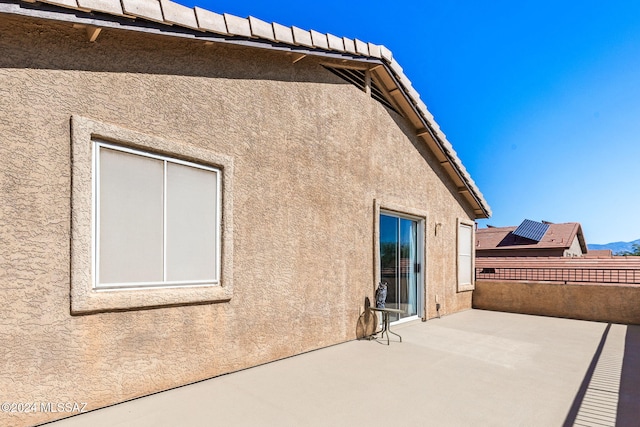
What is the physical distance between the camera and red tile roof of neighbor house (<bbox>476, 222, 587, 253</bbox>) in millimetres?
28214

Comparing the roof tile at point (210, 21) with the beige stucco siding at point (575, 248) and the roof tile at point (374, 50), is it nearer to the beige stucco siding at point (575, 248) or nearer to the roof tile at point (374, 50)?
the roof tile at point (374, 50)

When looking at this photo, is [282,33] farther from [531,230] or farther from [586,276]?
[531,230]

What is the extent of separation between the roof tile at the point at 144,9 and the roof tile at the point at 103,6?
6 centimetres

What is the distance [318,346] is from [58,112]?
18.0ft

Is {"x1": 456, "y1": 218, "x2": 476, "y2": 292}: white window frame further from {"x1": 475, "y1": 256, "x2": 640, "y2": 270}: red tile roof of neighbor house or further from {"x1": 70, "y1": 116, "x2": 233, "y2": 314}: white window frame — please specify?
{"x1": 70, "y1": 116, "x2": 233, "y2": 314}: white window frame

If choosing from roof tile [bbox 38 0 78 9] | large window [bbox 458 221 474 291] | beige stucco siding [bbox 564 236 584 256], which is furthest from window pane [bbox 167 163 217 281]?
beige stucco siding [bbox 564 236 584 256]

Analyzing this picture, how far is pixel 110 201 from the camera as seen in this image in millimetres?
4023

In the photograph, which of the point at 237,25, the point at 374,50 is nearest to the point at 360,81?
the point at 374,50

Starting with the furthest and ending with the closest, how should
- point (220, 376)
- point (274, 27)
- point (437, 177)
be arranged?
point (437, 177) → point (274, 27) → point (220, 376)

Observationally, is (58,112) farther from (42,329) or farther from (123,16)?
(42,329)

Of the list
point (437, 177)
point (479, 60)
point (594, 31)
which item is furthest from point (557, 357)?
point (479, 60)

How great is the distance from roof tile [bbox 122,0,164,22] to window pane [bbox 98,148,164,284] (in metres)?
1.64

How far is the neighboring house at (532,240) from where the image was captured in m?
28.0

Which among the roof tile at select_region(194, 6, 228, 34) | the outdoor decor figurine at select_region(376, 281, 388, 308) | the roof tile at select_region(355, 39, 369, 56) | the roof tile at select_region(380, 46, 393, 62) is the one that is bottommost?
the outdoor decor figurine at select_region(376, 281, 388, 308)
